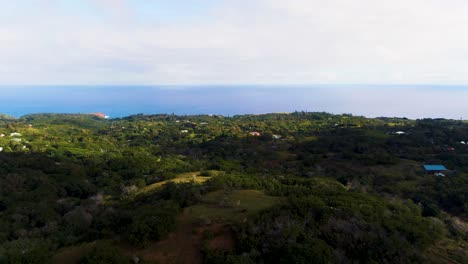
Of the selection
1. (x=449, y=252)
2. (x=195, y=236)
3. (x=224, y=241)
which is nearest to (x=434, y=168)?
(x=449, y=252)

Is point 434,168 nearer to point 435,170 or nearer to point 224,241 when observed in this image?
point 435,170

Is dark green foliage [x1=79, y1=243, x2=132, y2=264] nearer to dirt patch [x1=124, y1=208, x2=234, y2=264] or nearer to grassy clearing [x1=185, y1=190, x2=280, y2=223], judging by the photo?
dirt patch [x1=124, y1=208, x2=234, y2=264]

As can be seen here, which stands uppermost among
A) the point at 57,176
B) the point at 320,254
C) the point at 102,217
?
the point at 320,254

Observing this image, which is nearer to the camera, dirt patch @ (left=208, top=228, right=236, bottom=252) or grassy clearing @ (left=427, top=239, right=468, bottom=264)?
grassy clearing @ (left=427, top=239, right=468, bottom=264)

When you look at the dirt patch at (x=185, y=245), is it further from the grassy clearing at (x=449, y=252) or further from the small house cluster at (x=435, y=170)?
the small house cluster at (x=435, y=170)

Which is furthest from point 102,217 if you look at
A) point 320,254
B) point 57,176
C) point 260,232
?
point 57,176

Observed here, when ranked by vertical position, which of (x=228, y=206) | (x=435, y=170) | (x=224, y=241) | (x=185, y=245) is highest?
(x=228, y=206)

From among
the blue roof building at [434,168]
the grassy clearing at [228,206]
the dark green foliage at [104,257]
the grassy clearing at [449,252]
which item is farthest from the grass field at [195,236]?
the blue roof building at [434,168]

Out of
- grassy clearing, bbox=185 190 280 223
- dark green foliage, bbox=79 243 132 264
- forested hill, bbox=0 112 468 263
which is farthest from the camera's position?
grassy clearing, bbox=185 190 280 223

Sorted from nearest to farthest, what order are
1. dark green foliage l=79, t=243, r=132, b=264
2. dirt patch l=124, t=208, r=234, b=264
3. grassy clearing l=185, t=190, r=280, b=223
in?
dark green foliage l=79, t=243, r=132, b=264 < dirt patch l=124, t=208, r=234, b=264 < grassy clearing l=185, t=190, r=280, b=223

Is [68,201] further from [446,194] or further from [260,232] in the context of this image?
[446,194]

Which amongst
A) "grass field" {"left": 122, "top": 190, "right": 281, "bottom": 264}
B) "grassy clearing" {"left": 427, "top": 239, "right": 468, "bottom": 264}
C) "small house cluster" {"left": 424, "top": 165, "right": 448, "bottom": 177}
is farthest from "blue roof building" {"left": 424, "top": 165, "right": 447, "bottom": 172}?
"grass field" {"left": 122, "top": 190, "right": 281, "bottom": 264}
